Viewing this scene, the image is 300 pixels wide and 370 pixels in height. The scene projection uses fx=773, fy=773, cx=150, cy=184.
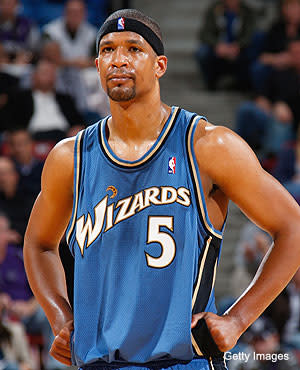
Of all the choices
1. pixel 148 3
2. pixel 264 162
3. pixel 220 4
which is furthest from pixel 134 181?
pixel 148 3

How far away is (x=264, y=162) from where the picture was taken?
8.40m

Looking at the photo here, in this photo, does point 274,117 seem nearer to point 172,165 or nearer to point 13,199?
point 13,199

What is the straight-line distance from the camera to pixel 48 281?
2893 mm

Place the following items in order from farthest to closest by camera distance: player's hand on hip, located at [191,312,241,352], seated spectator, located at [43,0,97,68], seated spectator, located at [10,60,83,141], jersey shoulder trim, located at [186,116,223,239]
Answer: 1. seated spectator, located at [43,0,97,68]
2. seated spectator, located at [10,60,83,141]
3. jersey shoulder trim, located at [186,116,223,239]
4. player's hand on hip, located at [191,312,241,352]

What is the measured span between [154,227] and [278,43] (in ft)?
25.0

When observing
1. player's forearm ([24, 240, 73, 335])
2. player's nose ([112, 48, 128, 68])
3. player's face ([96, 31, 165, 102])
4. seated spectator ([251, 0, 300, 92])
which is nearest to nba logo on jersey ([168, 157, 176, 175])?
player's face ([96, 31, 165, 102])

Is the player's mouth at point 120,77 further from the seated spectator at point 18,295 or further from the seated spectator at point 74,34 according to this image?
the seated spectator at point 74,34

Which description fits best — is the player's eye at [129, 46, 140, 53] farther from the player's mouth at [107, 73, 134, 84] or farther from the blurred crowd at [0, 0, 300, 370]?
the blurred crowd at [0, 0, 300, 370]

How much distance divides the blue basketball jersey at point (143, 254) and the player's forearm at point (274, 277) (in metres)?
0.14

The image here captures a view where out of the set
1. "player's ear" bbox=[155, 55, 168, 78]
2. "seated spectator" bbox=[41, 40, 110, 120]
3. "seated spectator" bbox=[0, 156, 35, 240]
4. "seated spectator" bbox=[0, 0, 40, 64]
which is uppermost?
"seated spectator" bbox=[0, 0, 40, 64]

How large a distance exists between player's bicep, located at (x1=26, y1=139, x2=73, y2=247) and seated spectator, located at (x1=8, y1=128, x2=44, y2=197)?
187 inches

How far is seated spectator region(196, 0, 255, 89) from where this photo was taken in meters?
9.93

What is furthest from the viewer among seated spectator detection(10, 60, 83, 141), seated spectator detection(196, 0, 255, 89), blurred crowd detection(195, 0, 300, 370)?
seated spectator detection(196, 0, 255, 89)

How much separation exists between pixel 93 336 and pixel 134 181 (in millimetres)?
544
